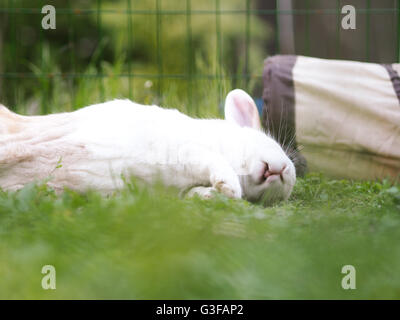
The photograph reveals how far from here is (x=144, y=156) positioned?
2527 millimetres

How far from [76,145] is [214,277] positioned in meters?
1.33

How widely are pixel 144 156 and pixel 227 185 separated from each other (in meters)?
0.44

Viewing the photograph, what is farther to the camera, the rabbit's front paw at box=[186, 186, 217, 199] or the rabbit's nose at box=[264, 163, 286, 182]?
the rabbit's nose at box=[264, 163, 286, 182]

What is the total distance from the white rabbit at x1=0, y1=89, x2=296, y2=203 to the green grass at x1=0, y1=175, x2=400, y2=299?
347 millimetres

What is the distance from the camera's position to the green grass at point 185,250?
1.42 metres

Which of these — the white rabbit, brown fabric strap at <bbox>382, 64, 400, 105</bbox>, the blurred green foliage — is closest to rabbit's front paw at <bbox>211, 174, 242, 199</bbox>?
the white rabbit

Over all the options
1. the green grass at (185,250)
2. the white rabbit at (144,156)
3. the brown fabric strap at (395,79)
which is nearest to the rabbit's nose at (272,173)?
the white rabbit at (144,156)

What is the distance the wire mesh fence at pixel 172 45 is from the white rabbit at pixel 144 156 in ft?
4.94

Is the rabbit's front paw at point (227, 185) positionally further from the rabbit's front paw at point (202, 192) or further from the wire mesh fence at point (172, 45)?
the wire mesh fence at point (172, 45)

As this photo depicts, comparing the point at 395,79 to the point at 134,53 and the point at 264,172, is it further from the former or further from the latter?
the point at 134,53

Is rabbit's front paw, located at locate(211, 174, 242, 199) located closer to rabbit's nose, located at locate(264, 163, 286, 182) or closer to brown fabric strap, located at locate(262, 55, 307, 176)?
rabbit's nose, located at locate(264, 163, 286, 182)

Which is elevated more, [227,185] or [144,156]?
[144,156]

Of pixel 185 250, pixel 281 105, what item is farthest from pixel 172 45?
pixel 185 250

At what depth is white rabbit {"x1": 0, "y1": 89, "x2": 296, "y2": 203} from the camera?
2.48m
